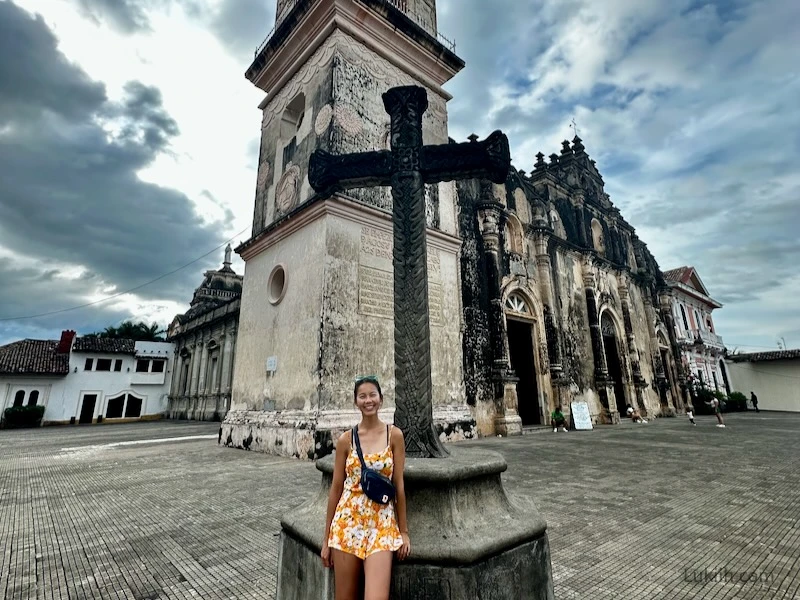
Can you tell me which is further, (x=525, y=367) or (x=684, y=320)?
(x=684, y=320)

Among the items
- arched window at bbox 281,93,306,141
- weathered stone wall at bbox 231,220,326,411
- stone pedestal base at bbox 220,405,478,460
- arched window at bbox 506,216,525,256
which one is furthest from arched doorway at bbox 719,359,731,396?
arched window at bbox 281,93,306,141

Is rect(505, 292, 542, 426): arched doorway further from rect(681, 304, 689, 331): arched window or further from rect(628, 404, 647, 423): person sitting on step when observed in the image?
rect(681, 304, 689, 331): arched window

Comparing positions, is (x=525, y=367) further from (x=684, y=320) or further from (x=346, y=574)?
(x=684, y=320)

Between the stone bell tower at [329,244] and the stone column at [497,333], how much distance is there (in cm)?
207

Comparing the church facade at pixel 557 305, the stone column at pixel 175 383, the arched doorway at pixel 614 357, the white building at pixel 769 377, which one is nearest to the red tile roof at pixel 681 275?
the white building at pixel 769 377

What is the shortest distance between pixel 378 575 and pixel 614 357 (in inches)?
763

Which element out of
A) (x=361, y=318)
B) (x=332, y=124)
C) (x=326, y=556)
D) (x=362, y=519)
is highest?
(x=332, y=124)

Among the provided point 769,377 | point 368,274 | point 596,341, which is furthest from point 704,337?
point 368,274

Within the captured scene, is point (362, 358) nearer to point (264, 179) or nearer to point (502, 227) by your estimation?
point (264, 179)

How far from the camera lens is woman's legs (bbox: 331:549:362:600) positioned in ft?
4.99

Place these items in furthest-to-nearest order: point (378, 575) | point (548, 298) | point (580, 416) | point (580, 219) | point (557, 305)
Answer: point (580, 219), point (557, 305), point (548, 298), point (580, 416), point (378, 575)

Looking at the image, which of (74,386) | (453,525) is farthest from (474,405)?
(74,386)

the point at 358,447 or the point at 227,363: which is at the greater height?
the point at 227,363

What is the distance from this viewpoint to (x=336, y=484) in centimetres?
170
